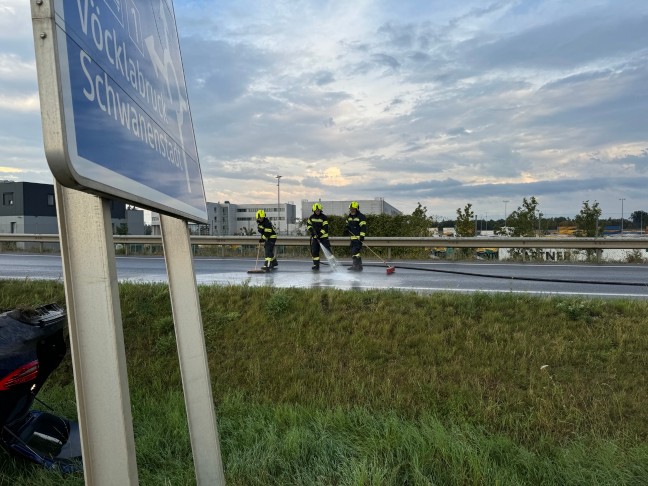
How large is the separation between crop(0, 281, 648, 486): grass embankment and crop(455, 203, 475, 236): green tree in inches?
979

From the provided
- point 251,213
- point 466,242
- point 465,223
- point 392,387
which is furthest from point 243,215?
point 392,387

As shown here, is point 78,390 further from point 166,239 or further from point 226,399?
point 226,399

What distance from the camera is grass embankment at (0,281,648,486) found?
10.1 ft

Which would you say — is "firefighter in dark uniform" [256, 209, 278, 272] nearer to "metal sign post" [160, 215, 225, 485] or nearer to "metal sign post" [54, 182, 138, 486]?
"metal sign post" [160, 215, 225, 485]

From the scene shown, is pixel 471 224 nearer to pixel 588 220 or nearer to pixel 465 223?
pixel 465 223

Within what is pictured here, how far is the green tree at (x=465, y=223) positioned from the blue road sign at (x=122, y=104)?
29429 millimetres

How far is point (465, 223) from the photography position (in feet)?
102

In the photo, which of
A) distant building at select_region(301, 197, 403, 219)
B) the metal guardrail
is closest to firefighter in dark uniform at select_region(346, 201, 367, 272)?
the metal guardrail

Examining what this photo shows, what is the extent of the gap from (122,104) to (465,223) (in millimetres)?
30763

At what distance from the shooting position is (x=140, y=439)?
3.70 meters

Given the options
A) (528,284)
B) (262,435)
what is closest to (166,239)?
(262,435)

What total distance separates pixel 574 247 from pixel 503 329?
1039 cm

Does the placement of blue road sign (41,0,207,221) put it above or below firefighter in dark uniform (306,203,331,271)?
above

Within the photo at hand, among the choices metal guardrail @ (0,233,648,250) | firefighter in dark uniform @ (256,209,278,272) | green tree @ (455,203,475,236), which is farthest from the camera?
green tree @ (455,203,475,236)
